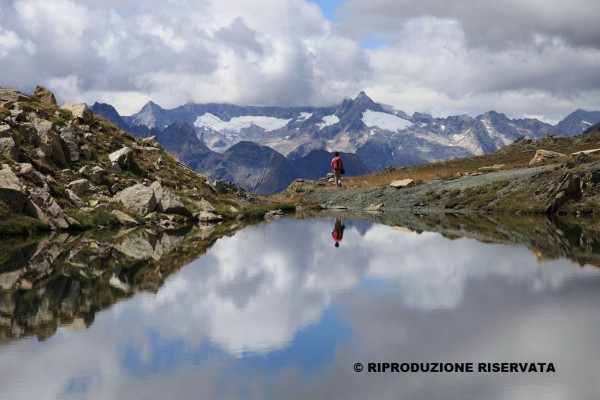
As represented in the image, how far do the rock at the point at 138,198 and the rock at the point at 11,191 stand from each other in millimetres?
8432

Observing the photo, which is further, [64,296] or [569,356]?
[64,296]

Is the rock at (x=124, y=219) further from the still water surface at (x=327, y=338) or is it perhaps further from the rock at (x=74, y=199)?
the still water surface at (x=327, y=338)

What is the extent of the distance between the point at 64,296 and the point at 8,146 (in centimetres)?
2683

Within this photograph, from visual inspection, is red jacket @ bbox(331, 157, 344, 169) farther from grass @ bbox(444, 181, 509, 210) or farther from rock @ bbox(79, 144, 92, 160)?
rock @ bbox(79, 144, 92, 160)

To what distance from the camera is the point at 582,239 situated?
2655 centimetres

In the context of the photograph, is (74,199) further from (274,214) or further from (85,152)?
(274,214)

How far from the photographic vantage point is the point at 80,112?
51.2 meters

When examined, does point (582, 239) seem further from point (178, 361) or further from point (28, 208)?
point (28, 208)

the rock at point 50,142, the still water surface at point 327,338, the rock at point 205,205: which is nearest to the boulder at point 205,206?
the rock at point 205,205

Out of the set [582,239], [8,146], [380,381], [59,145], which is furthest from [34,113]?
[380,381]

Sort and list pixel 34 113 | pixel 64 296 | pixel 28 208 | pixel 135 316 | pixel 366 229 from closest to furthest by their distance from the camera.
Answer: pixel 135 316 → pixel 64 296 → pixel 28 208 → pixel 366 229 → pixel 34 113

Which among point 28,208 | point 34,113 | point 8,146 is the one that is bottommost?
point 28,208

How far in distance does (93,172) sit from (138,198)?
4.45m

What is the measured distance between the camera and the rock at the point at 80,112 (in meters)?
50.9
